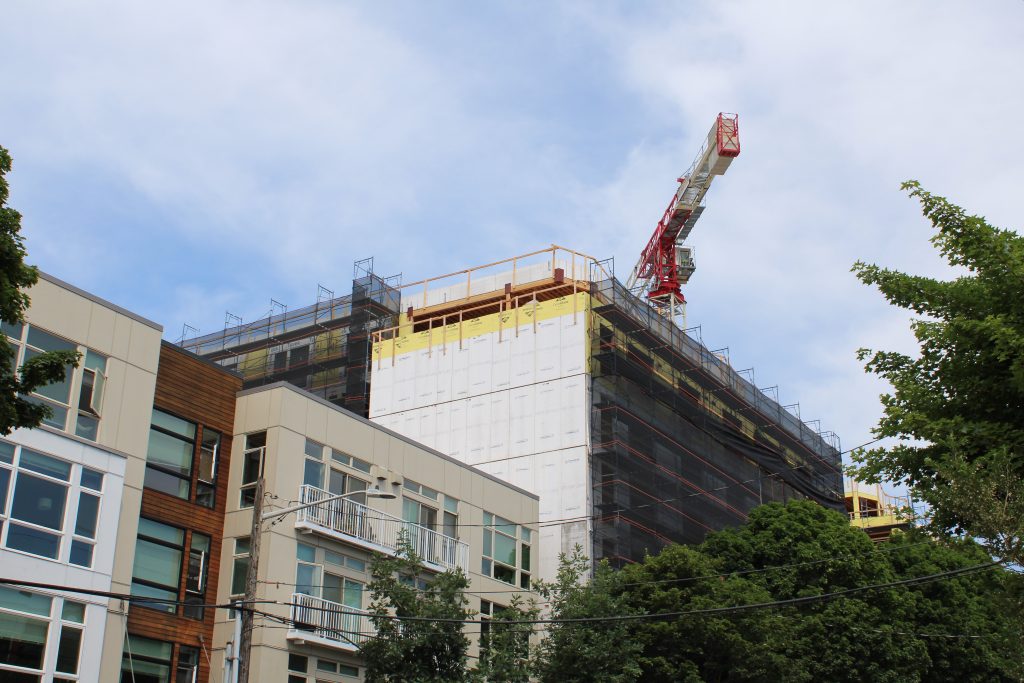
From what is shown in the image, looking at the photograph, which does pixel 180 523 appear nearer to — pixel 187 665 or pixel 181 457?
pixel 181 457

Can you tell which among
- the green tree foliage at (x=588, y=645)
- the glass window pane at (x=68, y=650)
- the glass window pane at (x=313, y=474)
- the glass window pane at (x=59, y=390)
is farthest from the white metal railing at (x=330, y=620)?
the glass window pane at (x=59, y=390)

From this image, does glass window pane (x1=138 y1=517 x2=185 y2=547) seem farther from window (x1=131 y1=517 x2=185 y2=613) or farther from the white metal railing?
the white metal railing

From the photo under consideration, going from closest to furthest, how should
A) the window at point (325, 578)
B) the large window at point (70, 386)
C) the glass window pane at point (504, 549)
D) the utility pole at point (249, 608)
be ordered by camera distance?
the utility pole at point (249, 608) → the large window at point (70, 386) → the window at point (325, 578) → the glass window pane at point (504, 549)

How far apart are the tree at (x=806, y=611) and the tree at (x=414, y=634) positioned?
5734 mm

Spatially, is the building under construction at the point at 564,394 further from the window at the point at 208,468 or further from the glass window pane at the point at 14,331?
the glass window pane at the point at 14,331

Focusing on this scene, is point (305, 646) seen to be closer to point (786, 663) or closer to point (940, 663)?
point (786, 663)

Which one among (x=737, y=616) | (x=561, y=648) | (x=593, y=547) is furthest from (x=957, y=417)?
(x=593, y=547)

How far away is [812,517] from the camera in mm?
49656

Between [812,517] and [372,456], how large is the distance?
18.7 metres

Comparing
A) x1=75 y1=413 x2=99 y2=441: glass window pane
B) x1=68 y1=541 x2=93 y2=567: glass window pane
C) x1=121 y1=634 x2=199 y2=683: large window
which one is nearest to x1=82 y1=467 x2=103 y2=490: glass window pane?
x1=75 y1=413 x2=99 y2=441: glass window pane

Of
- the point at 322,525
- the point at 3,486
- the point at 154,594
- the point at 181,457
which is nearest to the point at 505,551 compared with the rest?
the point at 322,525

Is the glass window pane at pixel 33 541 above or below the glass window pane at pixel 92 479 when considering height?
below

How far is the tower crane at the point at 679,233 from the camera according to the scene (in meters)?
90.8

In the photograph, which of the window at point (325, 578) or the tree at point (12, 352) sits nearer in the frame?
the tree at point (12, 352)
